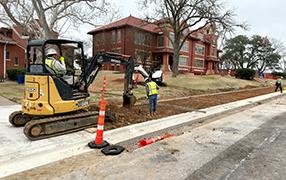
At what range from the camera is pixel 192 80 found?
2538 centimetres

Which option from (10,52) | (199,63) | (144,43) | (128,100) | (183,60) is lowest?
(128,100)

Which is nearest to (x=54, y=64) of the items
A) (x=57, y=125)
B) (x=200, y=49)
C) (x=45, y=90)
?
(x=45, y=90)

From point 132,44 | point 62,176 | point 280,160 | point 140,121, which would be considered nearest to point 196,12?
point 132,44

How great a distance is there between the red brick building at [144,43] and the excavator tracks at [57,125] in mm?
22480

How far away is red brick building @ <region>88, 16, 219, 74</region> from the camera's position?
34.9m

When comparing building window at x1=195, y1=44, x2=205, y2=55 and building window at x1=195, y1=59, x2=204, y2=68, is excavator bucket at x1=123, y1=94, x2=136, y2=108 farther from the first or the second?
building window at x1=195, y1=59, x2=204, y2=68

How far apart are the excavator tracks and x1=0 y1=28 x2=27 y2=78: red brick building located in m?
27.4

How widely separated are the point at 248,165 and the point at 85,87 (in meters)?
4.66

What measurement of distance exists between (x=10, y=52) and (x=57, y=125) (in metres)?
31.2

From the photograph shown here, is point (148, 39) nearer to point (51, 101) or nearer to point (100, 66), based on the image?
point (100, 66)

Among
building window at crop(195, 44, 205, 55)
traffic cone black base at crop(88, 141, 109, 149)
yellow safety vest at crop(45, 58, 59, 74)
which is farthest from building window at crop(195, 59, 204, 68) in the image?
traffic cone black base at crop(88, 141, 109, 149)

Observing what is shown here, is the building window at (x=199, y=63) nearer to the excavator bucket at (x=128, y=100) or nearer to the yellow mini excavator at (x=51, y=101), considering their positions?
the excavator bucket at (x=128, y=100)

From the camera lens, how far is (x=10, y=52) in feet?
103

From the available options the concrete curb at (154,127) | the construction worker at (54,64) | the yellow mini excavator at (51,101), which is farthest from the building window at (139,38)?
the construction worker at (54,64)
